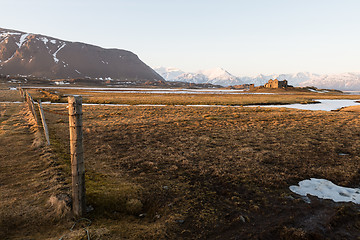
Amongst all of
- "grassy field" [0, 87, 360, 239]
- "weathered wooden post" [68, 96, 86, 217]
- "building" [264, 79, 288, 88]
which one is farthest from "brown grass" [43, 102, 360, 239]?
"building" [264, 79, 288, 88]

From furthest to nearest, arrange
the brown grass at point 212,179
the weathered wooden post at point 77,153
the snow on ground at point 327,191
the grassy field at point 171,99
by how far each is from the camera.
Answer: the grassy field at point 171,99 → the snow on ground at point 327,191 → the brown grass at point 212,179 → the weathered wooden post at point 77,153

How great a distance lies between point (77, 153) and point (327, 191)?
9.56 meters

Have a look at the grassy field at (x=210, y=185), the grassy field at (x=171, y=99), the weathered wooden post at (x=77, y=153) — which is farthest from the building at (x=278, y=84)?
the weathered wooden post at (x=77, y=153)

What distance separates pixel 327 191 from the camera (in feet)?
26.8

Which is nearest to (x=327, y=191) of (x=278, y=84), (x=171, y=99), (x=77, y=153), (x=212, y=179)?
(x=212, y=179)

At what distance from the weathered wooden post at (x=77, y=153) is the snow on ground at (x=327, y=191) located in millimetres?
8031

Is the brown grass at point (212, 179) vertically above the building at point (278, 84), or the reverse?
the building at point (278, 84)

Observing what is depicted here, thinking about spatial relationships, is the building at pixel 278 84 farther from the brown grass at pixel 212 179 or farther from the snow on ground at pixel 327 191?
the snow on ground at pixel 327 191

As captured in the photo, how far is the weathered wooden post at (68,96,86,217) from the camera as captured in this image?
5766 mm

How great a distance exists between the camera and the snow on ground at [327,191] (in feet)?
25.1

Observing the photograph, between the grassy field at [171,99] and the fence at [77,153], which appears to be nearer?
the fence at [77,153]

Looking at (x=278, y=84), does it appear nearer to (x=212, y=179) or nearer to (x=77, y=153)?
(x=212, y=179)

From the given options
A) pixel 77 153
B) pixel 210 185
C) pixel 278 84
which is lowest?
pixel 210 185

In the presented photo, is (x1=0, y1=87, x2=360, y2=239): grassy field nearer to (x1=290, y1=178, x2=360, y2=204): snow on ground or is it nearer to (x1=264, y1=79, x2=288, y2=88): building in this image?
(x1=290, y1=178, x2=360, y2=204): snow on ground
